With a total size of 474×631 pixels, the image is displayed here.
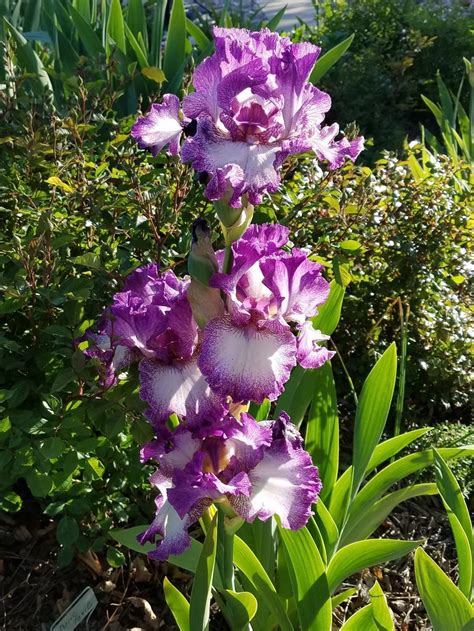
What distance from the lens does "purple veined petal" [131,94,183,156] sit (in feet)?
3.36

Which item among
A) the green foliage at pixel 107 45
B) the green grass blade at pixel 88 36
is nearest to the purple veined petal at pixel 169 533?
the green foliage at pixel 107 45

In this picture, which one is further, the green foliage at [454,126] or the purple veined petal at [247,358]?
the green foliage at [454,126]

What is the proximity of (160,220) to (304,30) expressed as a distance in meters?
4.44

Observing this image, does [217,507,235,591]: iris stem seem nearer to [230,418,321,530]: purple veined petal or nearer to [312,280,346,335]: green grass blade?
[230,418,321,530]: purple veined petal

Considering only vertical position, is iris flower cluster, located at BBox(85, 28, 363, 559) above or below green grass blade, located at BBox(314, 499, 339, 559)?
above

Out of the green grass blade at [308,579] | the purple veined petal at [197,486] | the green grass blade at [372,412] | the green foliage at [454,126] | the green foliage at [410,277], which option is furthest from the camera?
the green foliage at [454,126]

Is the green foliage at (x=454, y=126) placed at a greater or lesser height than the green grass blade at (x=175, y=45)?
lesser

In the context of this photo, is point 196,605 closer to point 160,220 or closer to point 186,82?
point 160,220

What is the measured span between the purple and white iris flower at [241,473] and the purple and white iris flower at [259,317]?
0.10 m

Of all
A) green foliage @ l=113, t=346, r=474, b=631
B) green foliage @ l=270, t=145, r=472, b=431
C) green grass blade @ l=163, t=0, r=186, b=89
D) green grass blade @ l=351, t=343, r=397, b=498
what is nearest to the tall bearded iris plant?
green foliage @ l=113, t=346, r=474, b=631

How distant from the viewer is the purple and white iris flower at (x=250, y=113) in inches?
35.6

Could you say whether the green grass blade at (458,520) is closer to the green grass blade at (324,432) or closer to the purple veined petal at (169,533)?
the green grass blade at (324,432)

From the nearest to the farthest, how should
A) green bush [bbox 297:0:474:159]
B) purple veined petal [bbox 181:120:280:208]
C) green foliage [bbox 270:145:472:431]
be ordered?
purple veined petal [bbox 181:120:280:208]
green foliage [bbox 270:145:472:431]
green bush [bbox 297:0:474:159]

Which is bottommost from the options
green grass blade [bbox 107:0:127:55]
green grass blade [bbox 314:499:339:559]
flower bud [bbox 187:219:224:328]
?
green grass blade [bbox 314:499:339:559]
